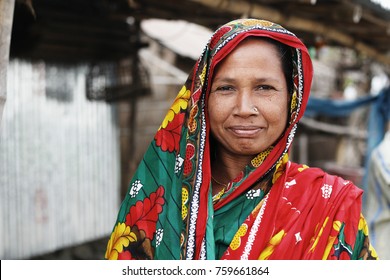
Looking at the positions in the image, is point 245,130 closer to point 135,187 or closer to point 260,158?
point 260,158

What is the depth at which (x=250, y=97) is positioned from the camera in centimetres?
137

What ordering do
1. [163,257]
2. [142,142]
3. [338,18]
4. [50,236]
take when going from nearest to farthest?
[163,257], [338,18], [50,236], [142,142]

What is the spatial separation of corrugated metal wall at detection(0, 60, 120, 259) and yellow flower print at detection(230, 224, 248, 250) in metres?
3.16

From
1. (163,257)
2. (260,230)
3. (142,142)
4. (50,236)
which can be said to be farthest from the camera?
(142,142)

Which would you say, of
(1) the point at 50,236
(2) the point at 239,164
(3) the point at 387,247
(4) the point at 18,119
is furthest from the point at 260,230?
(1) the point at 50,236

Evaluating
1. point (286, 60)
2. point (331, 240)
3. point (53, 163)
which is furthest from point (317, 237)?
point (53, 163)

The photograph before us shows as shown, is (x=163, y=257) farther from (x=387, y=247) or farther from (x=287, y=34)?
(x=387, y=247)

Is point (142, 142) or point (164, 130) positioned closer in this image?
point (164, 130)

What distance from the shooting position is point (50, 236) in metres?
4.76

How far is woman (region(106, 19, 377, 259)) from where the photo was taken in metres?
1.37

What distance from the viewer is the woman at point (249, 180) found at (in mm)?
1367

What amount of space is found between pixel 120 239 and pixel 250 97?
62cm

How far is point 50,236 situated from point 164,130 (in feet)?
11.8

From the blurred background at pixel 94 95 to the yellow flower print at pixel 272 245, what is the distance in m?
1.89
